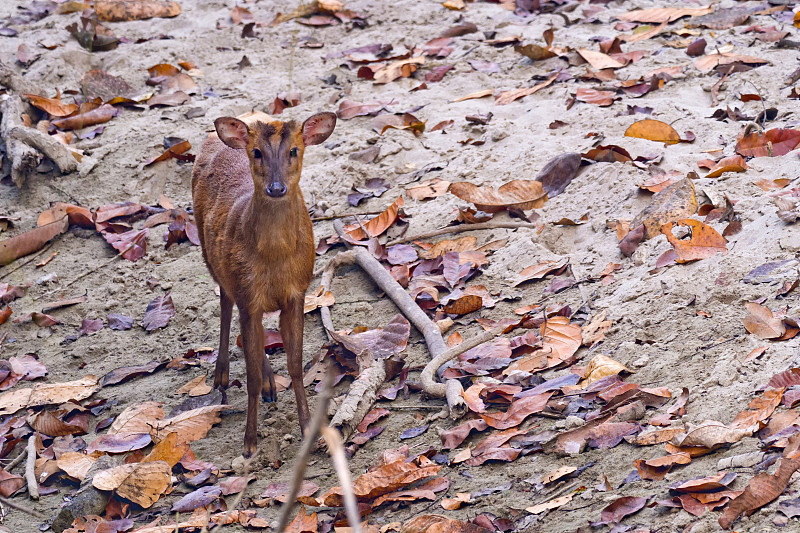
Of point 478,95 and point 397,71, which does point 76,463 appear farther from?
point 397,71

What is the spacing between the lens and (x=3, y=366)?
5.15m

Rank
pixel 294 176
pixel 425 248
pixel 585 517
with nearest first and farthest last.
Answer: pixel 585 517 → pixel 294 176 → pixel 425 248

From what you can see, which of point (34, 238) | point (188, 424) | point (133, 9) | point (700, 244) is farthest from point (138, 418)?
point (133, 9)

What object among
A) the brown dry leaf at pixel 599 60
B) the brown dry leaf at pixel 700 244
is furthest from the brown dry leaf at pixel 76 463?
the brown dry leaf at pixel 599 60

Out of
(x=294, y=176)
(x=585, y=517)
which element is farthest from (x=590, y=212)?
(x=585, y=517)

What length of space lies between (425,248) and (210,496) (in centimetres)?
224

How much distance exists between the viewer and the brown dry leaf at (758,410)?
10.2 feet

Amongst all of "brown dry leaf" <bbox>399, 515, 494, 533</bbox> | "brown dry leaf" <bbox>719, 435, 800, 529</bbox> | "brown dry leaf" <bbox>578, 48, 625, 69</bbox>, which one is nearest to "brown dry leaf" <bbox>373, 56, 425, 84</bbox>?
"brown dry leaf" <bbox>578, 48, 625, 69</bbox>

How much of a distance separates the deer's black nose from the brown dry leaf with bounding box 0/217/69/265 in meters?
2.82

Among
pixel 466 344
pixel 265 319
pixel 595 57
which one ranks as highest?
pixel 595 57

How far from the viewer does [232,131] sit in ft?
14.1

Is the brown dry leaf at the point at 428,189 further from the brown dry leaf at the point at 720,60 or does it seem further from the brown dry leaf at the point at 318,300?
the brown dry leaf at the point at 720,60

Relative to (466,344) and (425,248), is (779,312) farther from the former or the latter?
(425,248)

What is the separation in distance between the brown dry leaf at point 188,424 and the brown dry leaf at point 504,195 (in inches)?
79.0
